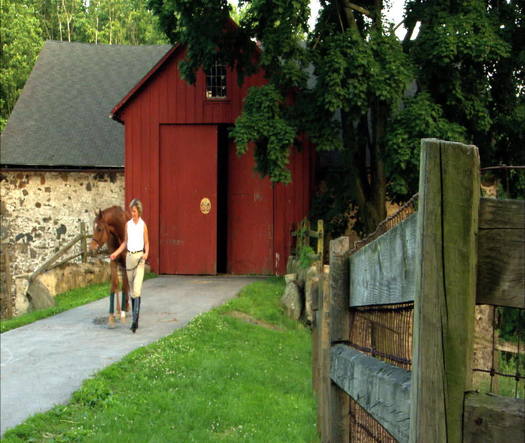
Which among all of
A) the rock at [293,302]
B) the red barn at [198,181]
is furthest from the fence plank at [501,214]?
the red barn at [198,181]

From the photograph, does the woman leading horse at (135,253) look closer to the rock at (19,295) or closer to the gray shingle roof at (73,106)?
the rock at (19,295)

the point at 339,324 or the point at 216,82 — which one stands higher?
the point at 216,82

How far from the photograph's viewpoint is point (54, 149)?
22.9 meters

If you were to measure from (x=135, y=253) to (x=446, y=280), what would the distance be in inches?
392

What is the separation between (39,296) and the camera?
1598cm

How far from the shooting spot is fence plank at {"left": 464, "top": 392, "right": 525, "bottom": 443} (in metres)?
1.83

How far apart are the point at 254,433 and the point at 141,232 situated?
17.1 ft

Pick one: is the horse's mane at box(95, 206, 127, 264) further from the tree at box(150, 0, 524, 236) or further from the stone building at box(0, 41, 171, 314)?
the stone building at box(0, 41, 171, 314)

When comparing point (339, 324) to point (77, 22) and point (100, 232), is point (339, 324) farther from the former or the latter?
point (77, 22)

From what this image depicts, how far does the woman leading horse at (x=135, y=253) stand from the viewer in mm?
11469

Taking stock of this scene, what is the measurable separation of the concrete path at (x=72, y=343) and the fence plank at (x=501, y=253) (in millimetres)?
6145

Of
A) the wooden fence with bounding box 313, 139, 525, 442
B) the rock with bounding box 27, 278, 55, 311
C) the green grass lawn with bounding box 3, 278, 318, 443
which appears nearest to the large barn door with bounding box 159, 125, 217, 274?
the rock with bounding box 27, 278, 55, 311

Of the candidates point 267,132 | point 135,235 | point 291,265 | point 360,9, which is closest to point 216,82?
point 267,132

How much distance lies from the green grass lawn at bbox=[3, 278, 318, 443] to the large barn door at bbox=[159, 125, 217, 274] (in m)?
7.91
